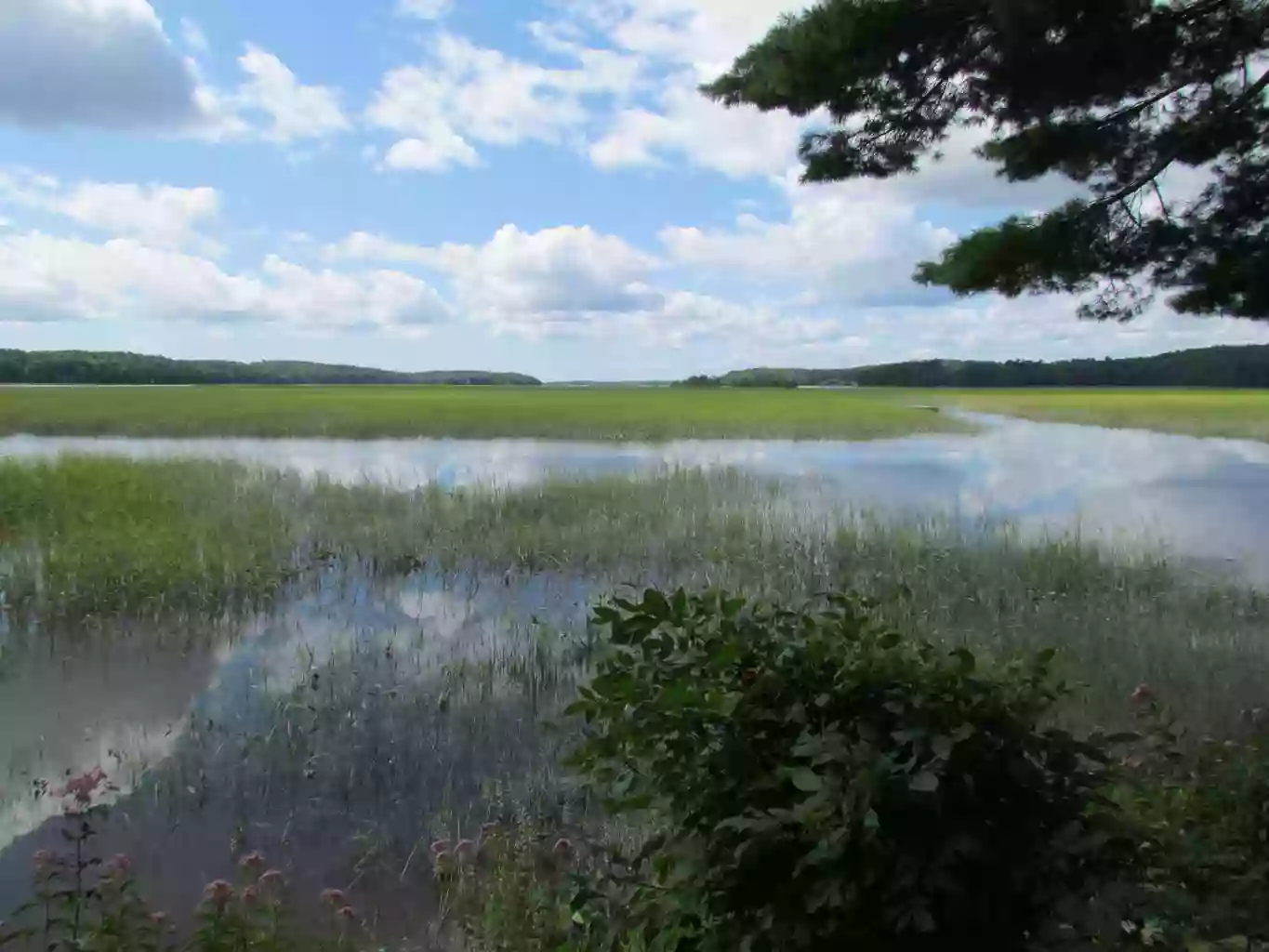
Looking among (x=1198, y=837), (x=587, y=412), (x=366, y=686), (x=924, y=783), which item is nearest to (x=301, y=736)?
(x=366, y=686)

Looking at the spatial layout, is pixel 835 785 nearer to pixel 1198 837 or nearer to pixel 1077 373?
pixel 1198 837

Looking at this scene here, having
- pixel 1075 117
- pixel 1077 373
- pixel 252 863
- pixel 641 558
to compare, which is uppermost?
pixel 1075 117

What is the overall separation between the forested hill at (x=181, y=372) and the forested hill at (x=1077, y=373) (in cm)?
153

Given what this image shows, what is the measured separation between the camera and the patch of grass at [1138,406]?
3.38 metres

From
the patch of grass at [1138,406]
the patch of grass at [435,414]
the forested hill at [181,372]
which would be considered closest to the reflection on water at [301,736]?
the forested hill at [181,372]

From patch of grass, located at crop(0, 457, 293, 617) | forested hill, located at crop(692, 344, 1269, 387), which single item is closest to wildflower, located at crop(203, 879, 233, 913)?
patch of grass, located at crop(0, 457, 293, 617)

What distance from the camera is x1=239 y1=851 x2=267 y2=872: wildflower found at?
5.50 ft

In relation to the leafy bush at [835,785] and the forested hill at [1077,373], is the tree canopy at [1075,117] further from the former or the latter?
the leafy bush at [835,785]

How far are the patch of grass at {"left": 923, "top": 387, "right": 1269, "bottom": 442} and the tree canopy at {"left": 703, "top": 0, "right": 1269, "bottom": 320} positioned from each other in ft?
2.72

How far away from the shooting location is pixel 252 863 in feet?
5.67

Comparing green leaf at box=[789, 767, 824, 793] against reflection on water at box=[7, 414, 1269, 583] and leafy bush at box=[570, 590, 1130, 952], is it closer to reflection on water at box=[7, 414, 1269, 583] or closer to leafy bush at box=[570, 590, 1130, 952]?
leafy bush at box=[570, 590, 1130, 952]

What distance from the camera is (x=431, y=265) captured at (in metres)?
3.14

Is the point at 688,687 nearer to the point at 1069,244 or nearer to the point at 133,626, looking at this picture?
the point at 1069,244

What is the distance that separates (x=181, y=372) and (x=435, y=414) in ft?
15.9
